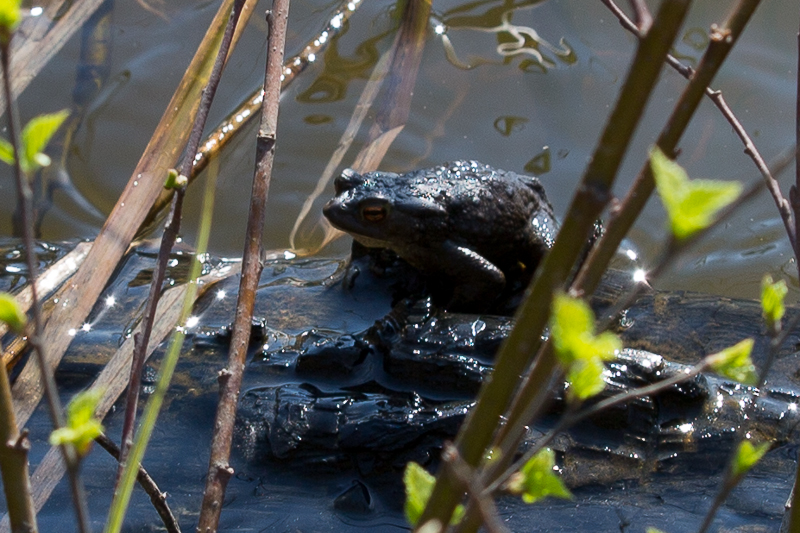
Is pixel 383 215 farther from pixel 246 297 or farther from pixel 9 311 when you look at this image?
pixel 9 311

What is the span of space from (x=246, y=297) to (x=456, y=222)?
222cm

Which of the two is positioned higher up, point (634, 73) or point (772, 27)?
point (634, 73)

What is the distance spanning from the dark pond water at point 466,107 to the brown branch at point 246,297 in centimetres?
315

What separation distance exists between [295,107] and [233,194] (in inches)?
35.9

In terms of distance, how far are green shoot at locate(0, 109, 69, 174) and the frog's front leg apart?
2.90 m

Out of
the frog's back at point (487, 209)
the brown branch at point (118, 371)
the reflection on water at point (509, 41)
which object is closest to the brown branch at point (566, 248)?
the brown branch at point (118, 371)

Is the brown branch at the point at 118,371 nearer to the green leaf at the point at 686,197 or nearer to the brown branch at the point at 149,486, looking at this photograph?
the brown branch at the point at 149,486

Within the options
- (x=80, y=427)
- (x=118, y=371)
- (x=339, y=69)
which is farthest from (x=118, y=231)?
(x=339, y=69)

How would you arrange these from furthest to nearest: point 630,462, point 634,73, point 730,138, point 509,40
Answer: point 509,40 < point 730,138 < point 630,462 < point 634,73

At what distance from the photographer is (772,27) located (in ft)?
21.4

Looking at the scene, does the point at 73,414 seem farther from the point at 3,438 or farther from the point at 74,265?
the point at 74,265

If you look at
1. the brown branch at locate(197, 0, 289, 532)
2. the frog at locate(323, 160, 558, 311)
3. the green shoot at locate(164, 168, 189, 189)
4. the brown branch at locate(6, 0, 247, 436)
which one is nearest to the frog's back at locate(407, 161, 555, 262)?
the frog at locate(323, 160, 558, 311)

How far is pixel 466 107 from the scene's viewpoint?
6.18 meters

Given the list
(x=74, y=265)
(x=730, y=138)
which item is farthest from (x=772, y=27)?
(x=74, y=265)
